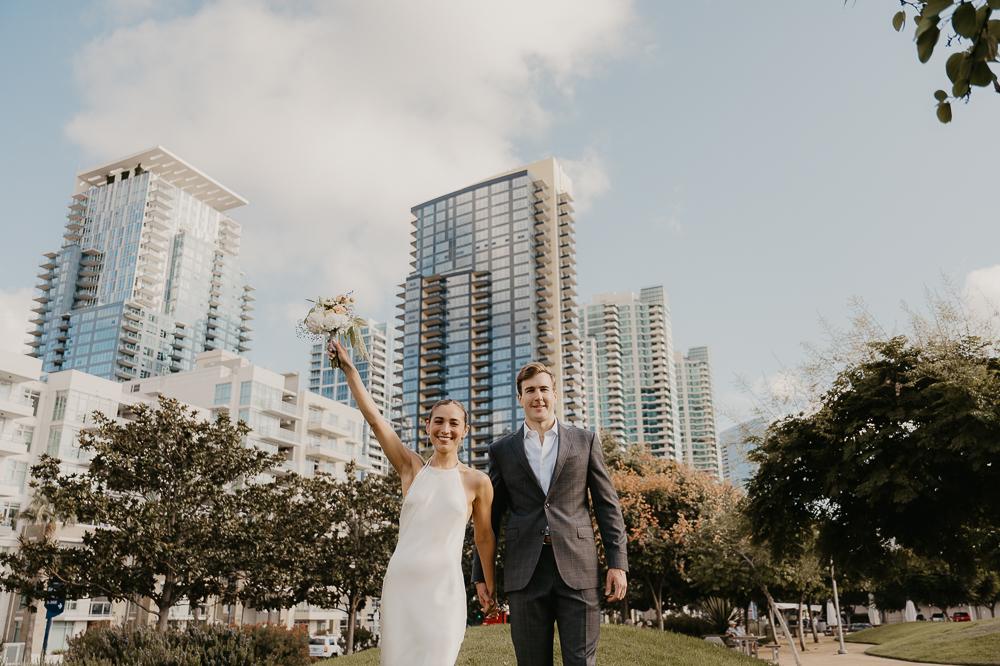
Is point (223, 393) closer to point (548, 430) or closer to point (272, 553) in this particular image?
point (272, 553)

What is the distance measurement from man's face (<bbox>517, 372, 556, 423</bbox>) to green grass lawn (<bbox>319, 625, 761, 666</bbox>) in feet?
25.3

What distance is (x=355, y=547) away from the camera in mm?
30484

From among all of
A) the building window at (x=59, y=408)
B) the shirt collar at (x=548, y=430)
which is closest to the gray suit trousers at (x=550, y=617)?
the shirt collar at (x=548, y=430)

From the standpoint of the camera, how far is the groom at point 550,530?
4461 mm

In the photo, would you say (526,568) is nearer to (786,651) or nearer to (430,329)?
(786,651)

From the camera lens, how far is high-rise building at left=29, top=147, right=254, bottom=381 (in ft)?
413

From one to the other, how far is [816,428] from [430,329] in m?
120

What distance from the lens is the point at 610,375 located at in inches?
6752

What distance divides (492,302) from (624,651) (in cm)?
11790

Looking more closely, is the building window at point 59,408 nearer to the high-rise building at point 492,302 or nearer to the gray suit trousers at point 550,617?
the gray suit trousers at point 550,617

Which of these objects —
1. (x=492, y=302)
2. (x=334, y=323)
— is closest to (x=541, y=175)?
(x=492, y=302)

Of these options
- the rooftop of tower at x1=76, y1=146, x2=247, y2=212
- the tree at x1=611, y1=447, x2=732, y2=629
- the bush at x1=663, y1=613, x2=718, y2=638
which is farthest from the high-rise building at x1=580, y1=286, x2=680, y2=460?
the tree at x1=611, y1=447, x2=732, y2=629

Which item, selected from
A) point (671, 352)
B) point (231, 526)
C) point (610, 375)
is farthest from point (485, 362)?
point (231, 526)

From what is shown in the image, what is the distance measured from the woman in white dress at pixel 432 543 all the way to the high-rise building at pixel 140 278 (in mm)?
131427
